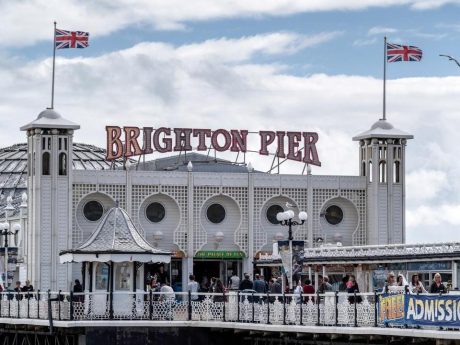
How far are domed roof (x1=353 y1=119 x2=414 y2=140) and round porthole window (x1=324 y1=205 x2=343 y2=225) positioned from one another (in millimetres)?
4226

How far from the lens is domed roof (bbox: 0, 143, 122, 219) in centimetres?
10950

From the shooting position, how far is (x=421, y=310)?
40.2 meters

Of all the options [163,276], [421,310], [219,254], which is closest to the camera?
[421,310]

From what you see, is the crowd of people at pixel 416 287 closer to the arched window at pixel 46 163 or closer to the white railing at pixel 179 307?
the white railing at pixel 179 307

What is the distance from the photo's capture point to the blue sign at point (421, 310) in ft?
127

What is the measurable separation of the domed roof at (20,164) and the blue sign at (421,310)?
220ft

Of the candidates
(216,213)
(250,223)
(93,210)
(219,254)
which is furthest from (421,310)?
(216,213)

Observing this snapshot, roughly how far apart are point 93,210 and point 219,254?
716 cm

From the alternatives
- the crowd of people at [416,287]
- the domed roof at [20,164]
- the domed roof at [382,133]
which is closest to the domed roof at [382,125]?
the domed roof at [382,133]

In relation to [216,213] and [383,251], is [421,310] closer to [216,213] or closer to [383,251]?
[383,251]

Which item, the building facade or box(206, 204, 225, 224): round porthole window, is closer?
the building facade

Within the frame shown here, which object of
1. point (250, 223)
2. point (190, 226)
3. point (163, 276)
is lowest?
point (163, 276)

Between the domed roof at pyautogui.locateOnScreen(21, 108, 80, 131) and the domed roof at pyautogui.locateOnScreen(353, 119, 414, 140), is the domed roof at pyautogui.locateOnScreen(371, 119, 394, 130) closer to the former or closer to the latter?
the domed roof at pyautogui.locateOnScreen(353, 119, 414, 140)

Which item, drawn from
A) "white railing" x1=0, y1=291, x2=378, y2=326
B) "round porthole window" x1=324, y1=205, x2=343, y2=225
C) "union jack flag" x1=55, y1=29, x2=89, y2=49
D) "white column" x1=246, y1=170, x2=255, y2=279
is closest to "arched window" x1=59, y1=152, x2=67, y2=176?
"union jack flag" x1=55, y1=29, x2=89, y2=49
